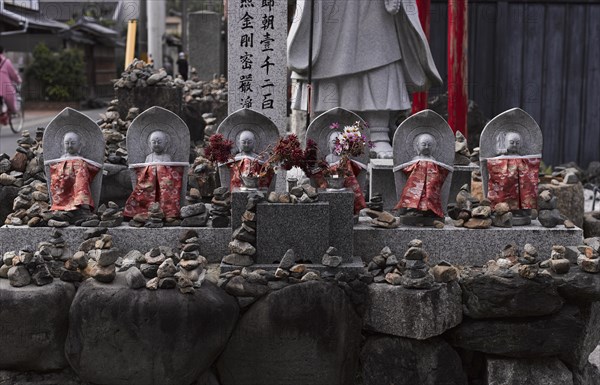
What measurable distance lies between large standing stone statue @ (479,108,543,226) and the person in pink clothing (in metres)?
10.7

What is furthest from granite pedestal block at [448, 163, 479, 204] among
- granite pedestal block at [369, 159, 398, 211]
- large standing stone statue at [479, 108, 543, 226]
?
large standing stone statue at [479, 108, 543, 226]

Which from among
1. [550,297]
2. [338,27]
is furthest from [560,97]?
[550,297]

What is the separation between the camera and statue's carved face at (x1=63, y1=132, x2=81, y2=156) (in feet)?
19.6

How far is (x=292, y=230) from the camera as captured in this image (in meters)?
5.43

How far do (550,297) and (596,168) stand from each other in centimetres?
700

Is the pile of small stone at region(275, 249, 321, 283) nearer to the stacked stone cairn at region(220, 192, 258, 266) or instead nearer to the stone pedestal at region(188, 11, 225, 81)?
the stacked stone cairn at region(220, 192, 258, 266)

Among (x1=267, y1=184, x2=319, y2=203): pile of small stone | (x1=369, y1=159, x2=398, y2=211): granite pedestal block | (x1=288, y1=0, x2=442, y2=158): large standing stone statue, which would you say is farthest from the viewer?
(x1=288, y1=0, x2=442, y2=158): large standing stone statue

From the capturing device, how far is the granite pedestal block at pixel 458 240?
5.79m

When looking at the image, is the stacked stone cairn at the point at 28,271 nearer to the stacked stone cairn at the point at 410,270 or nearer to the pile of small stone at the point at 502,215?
the stacked stone cairn at the point at 410,270

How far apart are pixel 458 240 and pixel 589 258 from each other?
0.85 m

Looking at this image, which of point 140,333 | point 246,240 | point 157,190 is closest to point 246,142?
point 157,190

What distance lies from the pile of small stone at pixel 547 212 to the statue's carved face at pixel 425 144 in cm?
84

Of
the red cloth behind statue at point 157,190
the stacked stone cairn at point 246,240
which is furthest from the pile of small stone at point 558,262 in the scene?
the red cloth behind statue at point 157,190

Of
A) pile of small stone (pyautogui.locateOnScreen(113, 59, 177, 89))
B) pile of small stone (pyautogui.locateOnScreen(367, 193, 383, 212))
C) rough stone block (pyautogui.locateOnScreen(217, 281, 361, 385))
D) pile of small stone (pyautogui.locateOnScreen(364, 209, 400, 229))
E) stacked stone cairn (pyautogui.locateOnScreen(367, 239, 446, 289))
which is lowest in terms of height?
rough stone block (pyautogui.locateOnScreen(217, 281, 361, 385))
